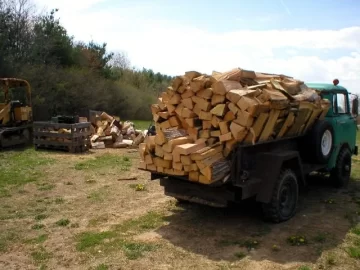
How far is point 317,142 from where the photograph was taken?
6723mm

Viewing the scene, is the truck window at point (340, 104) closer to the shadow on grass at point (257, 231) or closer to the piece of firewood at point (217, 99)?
the shadow on grass at point (257, 231)

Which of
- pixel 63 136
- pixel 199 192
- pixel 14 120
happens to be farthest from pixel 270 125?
pixel 14 120

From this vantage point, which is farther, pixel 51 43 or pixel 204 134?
pixel 51 43

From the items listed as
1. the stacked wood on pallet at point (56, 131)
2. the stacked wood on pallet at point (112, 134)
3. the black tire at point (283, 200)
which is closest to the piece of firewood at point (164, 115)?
the black tire at point (283, 200)

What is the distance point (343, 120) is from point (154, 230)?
15.4 ft

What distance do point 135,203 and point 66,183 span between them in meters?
2.33

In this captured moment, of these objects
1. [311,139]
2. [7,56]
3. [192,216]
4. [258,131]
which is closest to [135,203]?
[192,216]

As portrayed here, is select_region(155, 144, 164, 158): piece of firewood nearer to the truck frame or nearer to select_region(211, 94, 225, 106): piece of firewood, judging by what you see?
the truck frame

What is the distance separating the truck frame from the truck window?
0.52 ft

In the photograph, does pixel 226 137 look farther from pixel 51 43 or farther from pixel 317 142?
pixel 51 43

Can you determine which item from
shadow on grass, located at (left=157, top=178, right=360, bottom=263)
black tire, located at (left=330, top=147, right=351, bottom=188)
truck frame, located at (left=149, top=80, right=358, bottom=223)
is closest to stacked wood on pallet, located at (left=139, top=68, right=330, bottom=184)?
truck frame, located at (left=149, top=80, right=358, bottom=223)

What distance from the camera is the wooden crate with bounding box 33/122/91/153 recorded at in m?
12.6

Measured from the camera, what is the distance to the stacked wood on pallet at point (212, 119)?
16.9 feet

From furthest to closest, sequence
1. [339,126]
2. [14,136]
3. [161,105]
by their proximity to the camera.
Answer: [14,136] < [339,126] < [161,105]
